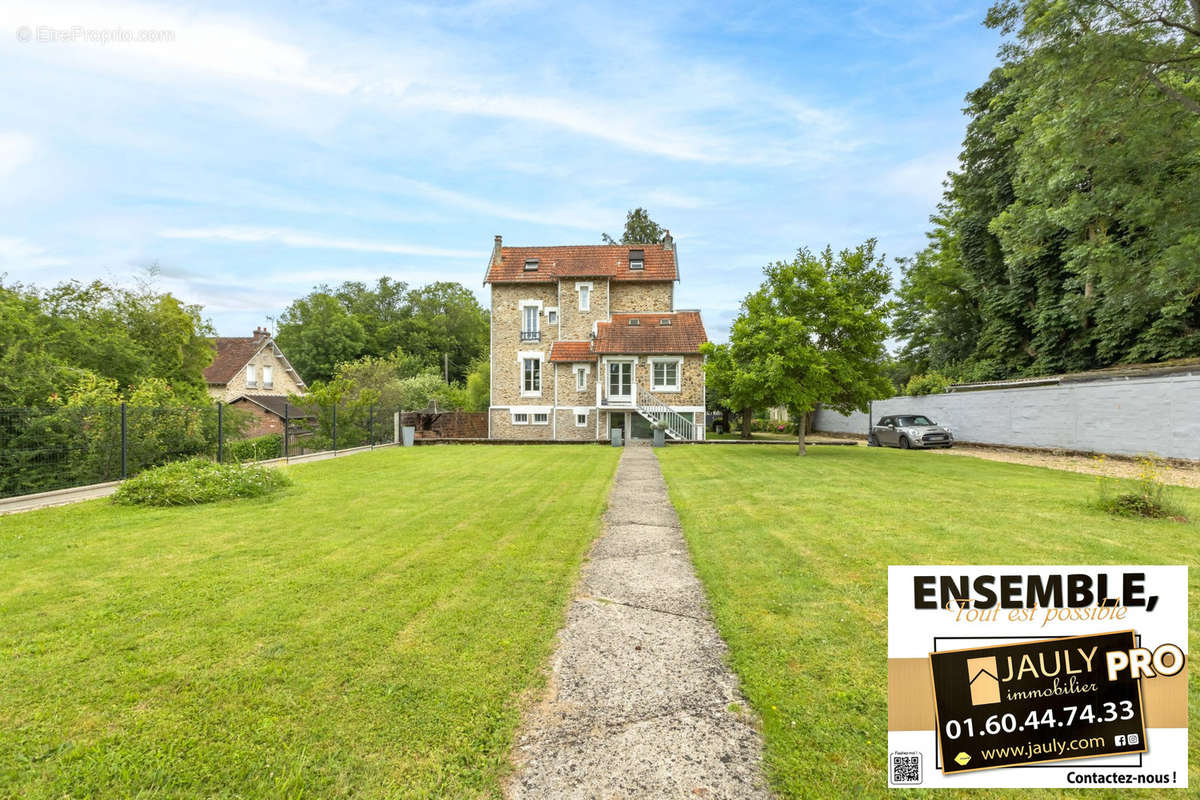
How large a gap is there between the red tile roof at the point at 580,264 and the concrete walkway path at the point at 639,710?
2539 centimetres

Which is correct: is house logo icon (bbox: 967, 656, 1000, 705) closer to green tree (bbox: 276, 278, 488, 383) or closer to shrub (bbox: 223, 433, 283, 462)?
shrub (bbox: 223, 433, 283, 462)

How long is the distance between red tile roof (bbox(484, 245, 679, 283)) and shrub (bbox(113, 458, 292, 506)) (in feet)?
68.3

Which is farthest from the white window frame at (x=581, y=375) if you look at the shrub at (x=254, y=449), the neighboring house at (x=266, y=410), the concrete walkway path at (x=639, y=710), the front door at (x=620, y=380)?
the concrete walkway path at (x=639, y=710)

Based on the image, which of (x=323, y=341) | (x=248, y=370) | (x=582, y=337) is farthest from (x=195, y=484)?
(x=323, y=341)

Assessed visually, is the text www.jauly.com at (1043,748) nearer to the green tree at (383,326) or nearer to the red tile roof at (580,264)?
the red tile roof at (580,264)

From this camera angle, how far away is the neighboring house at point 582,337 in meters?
26.7

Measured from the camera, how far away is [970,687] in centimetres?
182

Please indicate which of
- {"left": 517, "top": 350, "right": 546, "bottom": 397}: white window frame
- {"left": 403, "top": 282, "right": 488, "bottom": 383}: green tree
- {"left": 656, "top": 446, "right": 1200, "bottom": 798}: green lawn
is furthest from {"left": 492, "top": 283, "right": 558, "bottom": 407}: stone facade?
{"left": 403, "top": 282, "right": 488, "bottom": 383}: green tree

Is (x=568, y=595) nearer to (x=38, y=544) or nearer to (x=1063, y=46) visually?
(x=38, y=544)

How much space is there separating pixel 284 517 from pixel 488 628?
17.9 ft

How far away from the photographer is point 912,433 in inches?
854

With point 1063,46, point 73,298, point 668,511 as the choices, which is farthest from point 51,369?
point 1063,46

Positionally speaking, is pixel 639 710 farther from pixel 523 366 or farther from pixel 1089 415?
pixel 523 366

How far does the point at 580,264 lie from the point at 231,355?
25.0 metres
